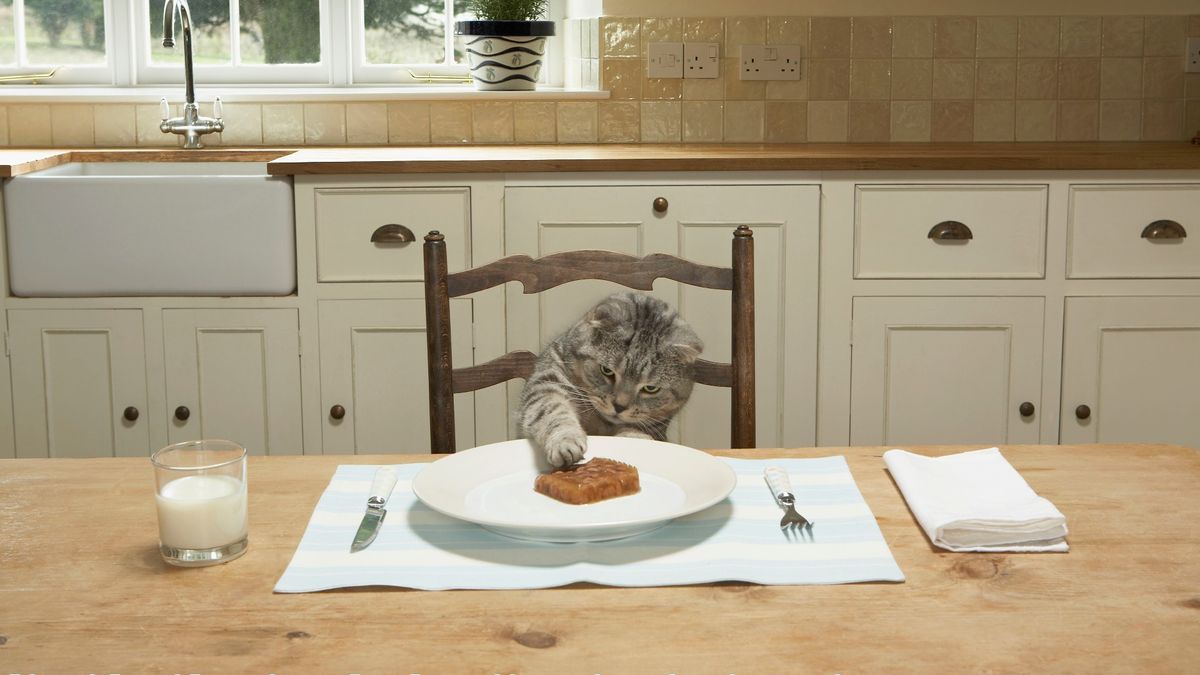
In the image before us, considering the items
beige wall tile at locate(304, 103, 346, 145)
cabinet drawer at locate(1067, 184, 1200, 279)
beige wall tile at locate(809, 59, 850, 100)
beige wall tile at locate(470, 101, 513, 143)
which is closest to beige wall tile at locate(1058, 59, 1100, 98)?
beige wall tile at locate(809, 59, 850, 100)

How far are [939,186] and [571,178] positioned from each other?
78 centimetres

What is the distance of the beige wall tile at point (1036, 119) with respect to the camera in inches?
127

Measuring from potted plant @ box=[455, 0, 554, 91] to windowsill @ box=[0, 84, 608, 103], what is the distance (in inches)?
1.9

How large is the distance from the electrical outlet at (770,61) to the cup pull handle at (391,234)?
1.06 meters

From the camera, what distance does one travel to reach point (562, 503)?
109 cm

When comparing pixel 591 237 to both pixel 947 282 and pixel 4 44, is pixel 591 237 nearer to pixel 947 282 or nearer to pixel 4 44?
pixel 947 282

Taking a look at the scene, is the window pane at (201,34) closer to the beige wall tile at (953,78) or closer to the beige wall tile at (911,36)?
the beige wall tile at (911,36)

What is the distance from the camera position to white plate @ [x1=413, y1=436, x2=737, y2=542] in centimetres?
100

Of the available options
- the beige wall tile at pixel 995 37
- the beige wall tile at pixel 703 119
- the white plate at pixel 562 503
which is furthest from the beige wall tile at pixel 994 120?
the white plate at pixel 562 503

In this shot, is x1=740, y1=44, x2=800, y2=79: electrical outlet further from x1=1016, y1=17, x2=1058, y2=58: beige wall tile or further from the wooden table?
the wooden table

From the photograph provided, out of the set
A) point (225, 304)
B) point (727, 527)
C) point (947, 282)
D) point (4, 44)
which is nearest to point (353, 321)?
point (225, 304)

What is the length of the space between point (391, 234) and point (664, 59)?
95cm

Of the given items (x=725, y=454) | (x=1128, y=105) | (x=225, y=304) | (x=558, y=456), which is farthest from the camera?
(x=1128, y=105)

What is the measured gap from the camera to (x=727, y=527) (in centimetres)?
106
